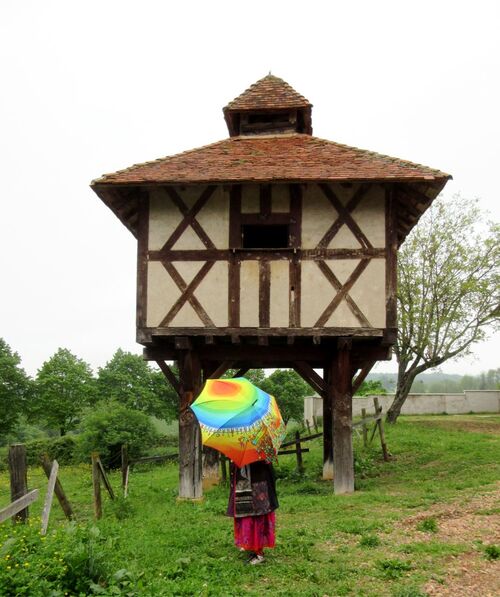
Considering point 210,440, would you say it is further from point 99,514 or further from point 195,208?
point 195,208

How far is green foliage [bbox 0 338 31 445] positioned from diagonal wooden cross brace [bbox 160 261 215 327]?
3345 cm

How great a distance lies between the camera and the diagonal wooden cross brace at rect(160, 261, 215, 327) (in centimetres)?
1180

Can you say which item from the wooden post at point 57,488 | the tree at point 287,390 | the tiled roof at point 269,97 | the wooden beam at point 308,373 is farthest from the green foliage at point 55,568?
the tree at point 287,390

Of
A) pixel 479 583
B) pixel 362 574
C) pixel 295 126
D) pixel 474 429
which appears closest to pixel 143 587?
pixel 362 574

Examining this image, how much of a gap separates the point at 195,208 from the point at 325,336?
11.8 ft

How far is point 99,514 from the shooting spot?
10750 mm

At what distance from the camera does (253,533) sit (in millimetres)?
7328

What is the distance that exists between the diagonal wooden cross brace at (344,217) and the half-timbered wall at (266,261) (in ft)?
0.06

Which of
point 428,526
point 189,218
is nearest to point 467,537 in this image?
point 428,526

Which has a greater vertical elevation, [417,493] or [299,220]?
[299,220]

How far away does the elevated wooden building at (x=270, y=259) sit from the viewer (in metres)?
11.6

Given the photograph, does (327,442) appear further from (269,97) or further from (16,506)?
(16,506)

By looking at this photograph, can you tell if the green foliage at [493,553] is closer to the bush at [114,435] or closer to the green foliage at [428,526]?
the green foliage at [428,526]

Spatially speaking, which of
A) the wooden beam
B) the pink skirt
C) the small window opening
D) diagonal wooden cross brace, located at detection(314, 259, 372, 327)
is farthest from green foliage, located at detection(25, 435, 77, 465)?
the pink skirt
